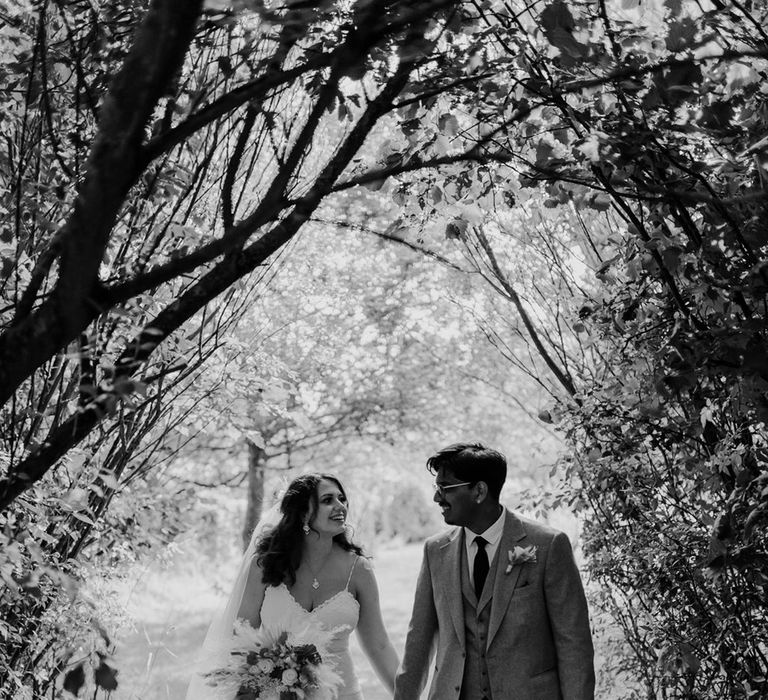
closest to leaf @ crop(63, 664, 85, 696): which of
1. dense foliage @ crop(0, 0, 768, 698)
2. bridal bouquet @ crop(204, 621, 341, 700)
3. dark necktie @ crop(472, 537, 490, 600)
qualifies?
dense foliage @ crop(0, 0, 768, 698)

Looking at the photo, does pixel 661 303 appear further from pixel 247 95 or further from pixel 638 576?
pixel 247 95

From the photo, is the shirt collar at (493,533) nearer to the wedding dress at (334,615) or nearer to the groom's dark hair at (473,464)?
the groom's dark hair at (473,464)

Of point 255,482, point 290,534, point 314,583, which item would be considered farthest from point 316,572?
point 255,482

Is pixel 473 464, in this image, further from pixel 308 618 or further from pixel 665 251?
pixel 308 618

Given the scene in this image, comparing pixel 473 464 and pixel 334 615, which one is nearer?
pixel 473 464

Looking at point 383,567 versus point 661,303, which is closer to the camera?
point 661,303

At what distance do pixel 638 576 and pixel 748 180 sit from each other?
1.83 meters

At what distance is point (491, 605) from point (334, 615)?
145 cm

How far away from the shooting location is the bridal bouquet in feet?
13.1

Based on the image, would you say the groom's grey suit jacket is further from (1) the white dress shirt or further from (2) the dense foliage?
(2) the dense foliage

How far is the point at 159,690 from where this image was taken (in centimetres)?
1094

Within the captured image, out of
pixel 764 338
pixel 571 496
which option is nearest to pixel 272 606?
pixel 571 496

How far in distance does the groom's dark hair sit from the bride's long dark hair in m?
1.22

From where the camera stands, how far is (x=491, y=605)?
11.6 ft
